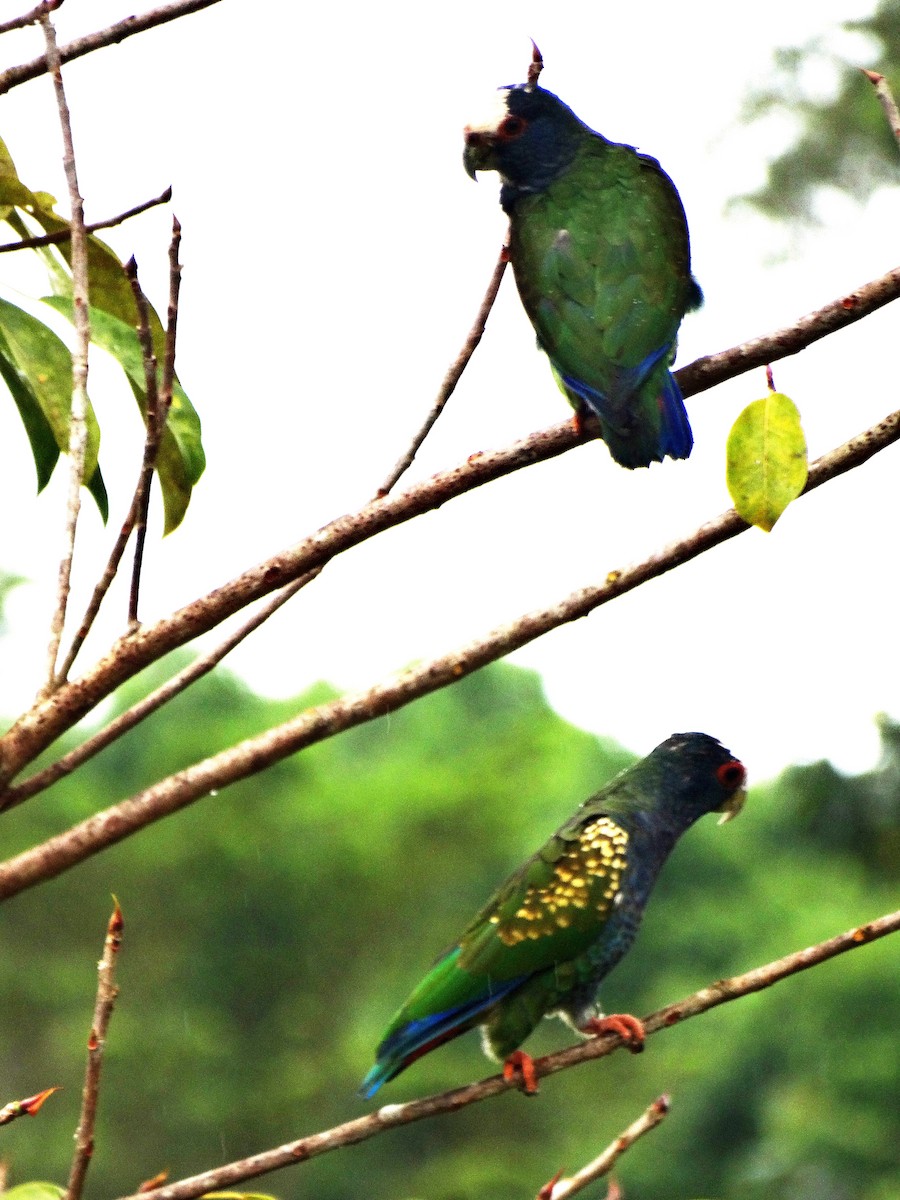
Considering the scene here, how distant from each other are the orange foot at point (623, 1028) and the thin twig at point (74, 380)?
3.15ft

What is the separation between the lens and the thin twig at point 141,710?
1375 millimetres

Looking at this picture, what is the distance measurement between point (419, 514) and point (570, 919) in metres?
1.46

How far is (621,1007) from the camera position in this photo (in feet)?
89.5

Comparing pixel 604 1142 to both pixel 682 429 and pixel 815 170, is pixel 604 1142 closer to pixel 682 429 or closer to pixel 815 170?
pixel 815 170

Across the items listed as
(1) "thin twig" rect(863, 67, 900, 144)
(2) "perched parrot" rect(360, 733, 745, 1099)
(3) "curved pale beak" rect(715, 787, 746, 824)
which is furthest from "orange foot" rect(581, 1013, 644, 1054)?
(1) "thin twig" rect(863, 67, 900, 144)

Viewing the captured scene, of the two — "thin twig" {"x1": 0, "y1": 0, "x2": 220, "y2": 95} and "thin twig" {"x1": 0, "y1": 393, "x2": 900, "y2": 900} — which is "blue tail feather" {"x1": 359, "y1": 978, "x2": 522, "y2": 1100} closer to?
"thin twig" {"x1": 0, "y1": 393, "x2": 900, "y2": 900}

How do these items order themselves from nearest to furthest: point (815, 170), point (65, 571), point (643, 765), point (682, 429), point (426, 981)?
point (65, 571) < point (682, 429) < point (426, 981) < point (643, 765) < point (815, 170)

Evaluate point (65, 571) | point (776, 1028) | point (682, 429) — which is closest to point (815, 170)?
point (682, 429)

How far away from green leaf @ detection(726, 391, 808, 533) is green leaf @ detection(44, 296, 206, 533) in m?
0.60

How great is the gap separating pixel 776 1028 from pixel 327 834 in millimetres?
8253

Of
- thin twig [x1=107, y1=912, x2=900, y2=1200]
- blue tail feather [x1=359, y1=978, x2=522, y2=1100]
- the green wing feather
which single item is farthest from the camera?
blue tail feather [x1=359, y1=978, x2=522, y2=1100]

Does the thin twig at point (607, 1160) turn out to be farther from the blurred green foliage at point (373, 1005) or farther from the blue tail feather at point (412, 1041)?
the blurred green foliage at point (373, 1005)

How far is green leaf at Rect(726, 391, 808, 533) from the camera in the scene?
1392mm

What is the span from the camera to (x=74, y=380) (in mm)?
1388
